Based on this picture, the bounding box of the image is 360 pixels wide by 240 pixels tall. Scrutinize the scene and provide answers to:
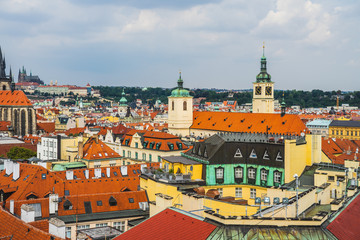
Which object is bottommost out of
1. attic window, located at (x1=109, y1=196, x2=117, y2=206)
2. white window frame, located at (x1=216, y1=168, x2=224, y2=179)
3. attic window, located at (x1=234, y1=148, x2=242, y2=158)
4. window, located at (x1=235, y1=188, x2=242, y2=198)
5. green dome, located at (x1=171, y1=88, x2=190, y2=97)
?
attic window, located at (x1=109, y1=196, x2=117, y2=206)

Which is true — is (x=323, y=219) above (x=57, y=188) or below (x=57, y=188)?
above

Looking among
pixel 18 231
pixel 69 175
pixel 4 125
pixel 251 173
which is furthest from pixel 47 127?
pixel 18 231

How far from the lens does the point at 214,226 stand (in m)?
18.3

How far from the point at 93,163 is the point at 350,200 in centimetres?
4410

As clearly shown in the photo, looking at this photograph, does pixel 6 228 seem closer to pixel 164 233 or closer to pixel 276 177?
pixel 164 233

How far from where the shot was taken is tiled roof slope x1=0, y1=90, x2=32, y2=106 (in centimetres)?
14038

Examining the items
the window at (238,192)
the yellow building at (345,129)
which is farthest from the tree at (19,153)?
the yellow building at (345,129)

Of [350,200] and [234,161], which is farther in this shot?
[234,161]

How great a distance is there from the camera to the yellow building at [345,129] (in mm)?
122250

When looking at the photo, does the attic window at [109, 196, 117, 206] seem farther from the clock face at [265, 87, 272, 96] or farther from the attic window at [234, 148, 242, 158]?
the clock face at [265, 87, 272, 96]

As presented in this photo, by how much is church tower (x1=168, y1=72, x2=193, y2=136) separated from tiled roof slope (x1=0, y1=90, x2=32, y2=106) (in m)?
62.9

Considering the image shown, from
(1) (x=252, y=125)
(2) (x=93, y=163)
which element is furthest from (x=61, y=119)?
(2) (x=93, y=163)

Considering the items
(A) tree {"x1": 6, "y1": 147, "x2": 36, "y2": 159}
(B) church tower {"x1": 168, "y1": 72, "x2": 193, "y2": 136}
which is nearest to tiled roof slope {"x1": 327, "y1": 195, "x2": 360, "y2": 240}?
(A) tree {"x1": 6, "y1": 147, "x2": 36, "y2": 159}

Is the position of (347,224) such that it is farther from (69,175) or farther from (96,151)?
(96,151)
